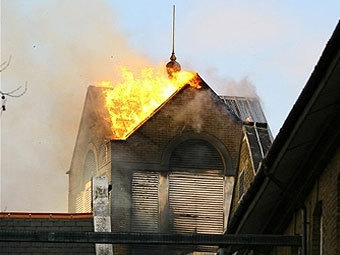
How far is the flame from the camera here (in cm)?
4575

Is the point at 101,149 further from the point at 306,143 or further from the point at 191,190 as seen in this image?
the point at 306,143

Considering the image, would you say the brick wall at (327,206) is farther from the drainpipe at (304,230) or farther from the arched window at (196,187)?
the arched window at (196,187)

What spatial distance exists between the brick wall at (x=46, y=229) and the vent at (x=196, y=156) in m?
14.9

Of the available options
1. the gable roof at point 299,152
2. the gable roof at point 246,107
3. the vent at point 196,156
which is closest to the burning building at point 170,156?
the vent at point 196,156

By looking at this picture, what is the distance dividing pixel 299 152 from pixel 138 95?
28.6 metres

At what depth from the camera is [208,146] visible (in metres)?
45.8

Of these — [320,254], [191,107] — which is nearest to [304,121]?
[320,254]

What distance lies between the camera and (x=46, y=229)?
98.5 ft

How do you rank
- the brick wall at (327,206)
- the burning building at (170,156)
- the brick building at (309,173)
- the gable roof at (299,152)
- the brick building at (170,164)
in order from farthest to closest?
the burning building at (170,156) < the brick building at (170,164) < the brick wall at (327,206) < the brick building at (309,173) < the gable roof at (299,152)

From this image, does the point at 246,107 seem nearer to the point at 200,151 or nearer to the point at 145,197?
the point at 200,151

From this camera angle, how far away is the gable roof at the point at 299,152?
53.7 feet

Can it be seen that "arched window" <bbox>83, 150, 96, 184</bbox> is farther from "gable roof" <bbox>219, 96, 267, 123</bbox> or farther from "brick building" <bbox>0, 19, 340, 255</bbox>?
"gable roof" <bbox>219, 96, 267, 123</bbox>

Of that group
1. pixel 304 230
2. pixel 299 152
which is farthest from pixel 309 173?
pixel 304 230

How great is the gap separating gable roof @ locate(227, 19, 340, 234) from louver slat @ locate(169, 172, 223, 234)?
23.3m
